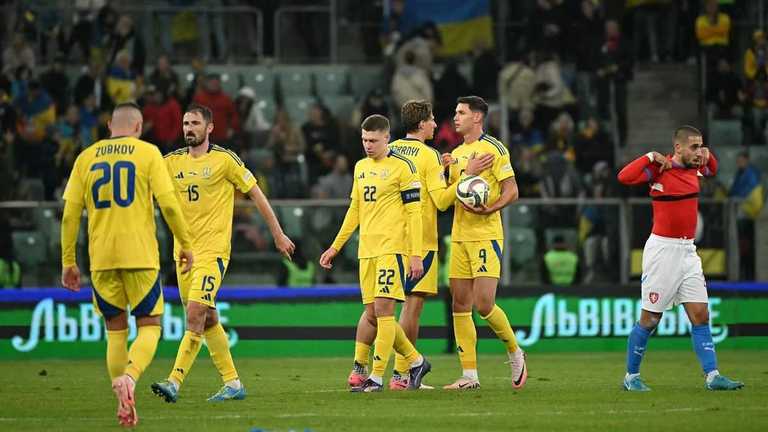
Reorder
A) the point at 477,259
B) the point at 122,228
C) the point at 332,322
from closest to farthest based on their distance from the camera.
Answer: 1. the point at 122,228
2. the point at 477,259
3. the point at 332,322

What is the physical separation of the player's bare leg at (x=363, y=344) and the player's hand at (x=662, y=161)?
2.91 metres

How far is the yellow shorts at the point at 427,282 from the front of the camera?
1438cm

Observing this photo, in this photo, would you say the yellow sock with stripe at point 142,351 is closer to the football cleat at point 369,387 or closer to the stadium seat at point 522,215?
the football cleat at point 369,387

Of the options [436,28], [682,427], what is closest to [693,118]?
[436,28]

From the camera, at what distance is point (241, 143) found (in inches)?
992

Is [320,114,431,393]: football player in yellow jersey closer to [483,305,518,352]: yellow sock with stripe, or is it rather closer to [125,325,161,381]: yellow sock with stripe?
[483,305,518,352]: yellow sock with stripe

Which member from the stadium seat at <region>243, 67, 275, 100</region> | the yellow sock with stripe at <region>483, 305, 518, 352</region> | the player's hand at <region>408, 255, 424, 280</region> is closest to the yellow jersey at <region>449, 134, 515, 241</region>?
the yellow sock with stripe at <region>483, 305, 518, 352</region>

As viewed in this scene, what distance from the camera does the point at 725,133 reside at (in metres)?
27.6

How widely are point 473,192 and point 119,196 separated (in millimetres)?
4072

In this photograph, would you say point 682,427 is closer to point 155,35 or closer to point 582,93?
point 582,93

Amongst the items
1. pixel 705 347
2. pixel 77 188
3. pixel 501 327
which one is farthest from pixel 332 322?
pixel 77 188

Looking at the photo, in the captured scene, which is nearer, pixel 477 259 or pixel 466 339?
pixel 477 259

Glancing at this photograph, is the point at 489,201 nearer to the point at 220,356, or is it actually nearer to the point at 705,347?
the point at 705,347

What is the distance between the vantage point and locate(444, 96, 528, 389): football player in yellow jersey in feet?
46.6
